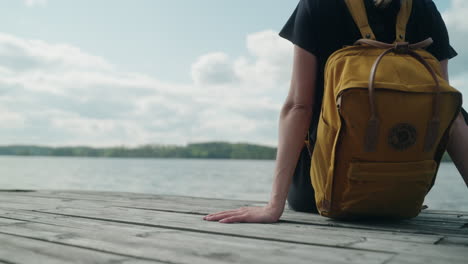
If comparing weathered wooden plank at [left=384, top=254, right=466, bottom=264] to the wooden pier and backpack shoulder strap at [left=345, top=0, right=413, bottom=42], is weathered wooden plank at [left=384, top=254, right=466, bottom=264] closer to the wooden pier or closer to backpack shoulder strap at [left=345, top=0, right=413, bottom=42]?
the wooden pier

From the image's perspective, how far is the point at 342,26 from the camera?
203 cm

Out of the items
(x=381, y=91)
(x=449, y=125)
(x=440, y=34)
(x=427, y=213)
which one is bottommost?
(x=427, y=213)

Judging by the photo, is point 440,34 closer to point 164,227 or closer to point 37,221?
point 164,227

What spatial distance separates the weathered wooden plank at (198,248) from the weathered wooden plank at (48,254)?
0.05 meters

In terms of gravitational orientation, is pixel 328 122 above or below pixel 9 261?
above

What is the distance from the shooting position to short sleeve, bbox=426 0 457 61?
2.12m

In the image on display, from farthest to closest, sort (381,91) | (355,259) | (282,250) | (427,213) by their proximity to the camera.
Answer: (427,213) < (381,91) < (282,250) < (355,259)

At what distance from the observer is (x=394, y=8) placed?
204cm

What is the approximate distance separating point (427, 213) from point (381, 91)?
1.24m

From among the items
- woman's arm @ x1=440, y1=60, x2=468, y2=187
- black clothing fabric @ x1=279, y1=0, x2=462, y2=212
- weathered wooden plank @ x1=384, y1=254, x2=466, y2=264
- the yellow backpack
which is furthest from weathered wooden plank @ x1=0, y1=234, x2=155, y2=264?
woman's arm @ x1=440, y1=60, x2=468, y2=187

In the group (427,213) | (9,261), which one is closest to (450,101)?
(427,213)

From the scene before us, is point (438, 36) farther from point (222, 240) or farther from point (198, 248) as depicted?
point (198, 248)

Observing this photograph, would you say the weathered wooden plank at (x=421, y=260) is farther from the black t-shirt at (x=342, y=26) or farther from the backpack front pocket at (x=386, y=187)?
the black t-shirt at (x=342, y=26)

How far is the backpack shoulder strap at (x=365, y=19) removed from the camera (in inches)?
74.6
